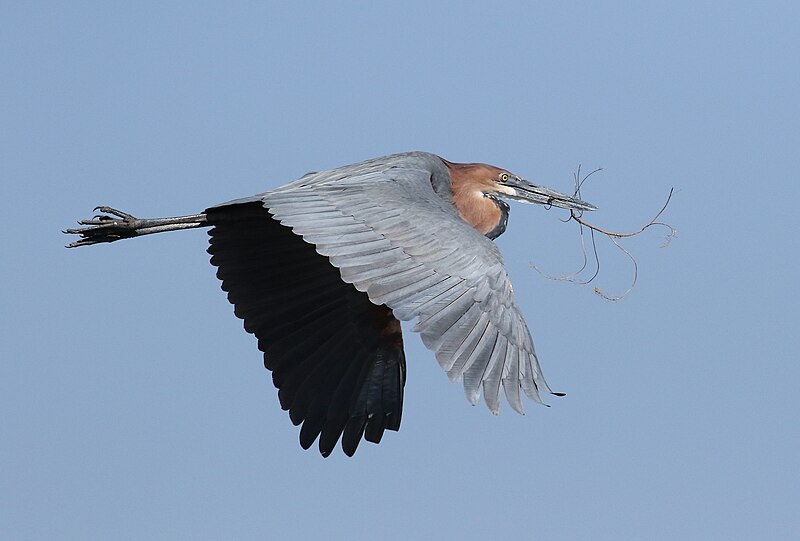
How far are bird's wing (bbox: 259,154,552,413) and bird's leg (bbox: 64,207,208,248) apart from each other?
1.80 meters

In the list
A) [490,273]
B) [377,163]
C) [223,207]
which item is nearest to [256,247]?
[223,207]

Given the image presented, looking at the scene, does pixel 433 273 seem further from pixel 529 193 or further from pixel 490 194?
pixel 529 193

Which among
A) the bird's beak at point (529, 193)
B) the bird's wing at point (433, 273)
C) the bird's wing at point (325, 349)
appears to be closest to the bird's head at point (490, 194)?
the bird's beak at point (529, 193)

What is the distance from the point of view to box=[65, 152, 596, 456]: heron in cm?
689

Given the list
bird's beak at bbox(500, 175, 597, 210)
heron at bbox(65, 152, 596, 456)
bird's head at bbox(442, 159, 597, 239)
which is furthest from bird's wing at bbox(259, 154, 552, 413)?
bird's beak at bbox(500, 175, 597, 210)

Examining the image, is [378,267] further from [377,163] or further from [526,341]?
[377,163]

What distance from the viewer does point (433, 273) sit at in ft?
23.3

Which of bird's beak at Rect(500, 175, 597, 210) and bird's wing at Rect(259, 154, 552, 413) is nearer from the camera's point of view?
bird's wing at Rect(259, 154, 552, 413)

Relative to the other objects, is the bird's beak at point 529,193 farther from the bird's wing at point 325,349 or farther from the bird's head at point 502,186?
the bird's wing at point 325,349

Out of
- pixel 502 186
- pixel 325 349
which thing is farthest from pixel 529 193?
pixel 325 349

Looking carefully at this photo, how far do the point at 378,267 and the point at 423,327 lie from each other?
0.56 meters

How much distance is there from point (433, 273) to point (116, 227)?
3.61 meters

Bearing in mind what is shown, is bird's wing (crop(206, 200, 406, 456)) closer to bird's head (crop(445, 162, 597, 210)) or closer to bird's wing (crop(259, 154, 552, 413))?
bird's head (crop(445, 162, 597, 210))

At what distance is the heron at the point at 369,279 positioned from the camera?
6.89 m
